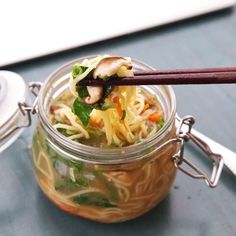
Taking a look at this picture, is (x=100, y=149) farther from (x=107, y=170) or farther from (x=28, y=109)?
(x=28, y=109)

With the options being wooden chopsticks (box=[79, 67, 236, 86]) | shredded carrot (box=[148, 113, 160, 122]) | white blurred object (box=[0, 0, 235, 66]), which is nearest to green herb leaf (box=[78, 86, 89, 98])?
wooden chopsticks (box=[79, 67, 236, 86])

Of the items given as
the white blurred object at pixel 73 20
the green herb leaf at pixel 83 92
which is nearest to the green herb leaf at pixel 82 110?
the green herb leaf at pixel 83 92

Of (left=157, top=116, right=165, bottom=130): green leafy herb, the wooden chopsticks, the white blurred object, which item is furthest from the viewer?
the white blurred object

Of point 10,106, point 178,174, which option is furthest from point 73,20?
point 178,174

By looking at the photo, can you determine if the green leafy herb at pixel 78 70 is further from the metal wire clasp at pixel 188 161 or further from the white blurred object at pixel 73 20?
the white blurred object at pixel 73 20

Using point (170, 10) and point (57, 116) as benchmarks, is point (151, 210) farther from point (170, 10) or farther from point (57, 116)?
point (170, 10)

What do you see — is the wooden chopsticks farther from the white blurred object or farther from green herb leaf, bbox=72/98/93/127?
the white blurred object
